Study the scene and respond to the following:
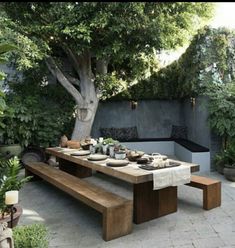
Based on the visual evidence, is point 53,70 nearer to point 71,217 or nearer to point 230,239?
point 71,217

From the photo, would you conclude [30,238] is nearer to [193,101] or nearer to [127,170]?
[127,170]

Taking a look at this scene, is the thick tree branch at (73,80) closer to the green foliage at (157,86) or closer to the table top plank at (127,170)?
the green foliage at (157,86)

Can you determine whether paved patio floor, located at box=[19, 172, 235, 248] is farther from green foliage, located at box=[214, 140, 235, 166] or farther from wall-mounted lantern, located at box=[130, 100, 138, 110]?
wall-mounted lantern, located at box=[130, 100, 138, 110]

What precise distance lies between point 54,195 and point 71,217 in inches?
45.1

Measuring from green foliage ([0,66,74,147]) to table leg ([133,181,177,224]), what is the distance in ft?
13.3

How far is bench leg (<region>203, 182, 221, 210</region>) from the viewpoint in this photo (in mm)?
4147

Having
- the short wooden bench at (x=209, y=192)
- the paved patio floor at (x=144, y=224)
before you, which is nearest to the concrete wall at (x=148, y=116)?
the paved patio floor at (x=144, y=224)

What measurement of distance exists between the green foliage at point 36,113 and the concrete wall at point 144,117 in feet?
4.96

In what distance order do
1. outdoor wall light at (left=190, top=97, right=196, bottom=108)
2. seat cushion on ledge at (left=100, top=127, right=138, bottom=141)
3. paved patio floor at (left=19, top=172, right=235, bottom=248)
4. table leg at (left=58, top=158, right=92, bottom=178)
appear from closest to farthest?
1. paved patio floor at (left=19, top=172, right=235, bottom=248)
2. table leg at (left=58, top=158, right=92, bottom=178)
3. outdoor wall light at (left=190, top=97, right=196, bottom=108)
4. seat cushion on ledge at (left=100, top=127, right=138, bottom=141)

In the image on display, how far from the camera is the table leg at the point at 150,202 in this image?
375cm

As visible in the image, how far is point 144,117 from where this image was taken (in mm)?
9680

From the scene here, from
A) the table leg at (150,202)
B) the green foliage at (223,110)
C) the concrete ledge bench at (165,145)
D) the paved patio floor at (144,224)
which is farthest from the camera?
the concrete ledge bench at (165,145)

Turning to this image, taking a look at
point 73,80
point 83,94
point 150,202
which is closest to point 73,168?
point 83,94

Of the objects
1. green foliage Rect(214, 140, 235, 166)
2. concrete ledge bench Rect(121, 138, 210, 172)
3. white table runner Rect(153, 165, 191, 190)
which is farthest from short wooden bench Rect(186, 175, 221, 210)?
concrete ledge bench Rect(121, 138, 210, 172)
